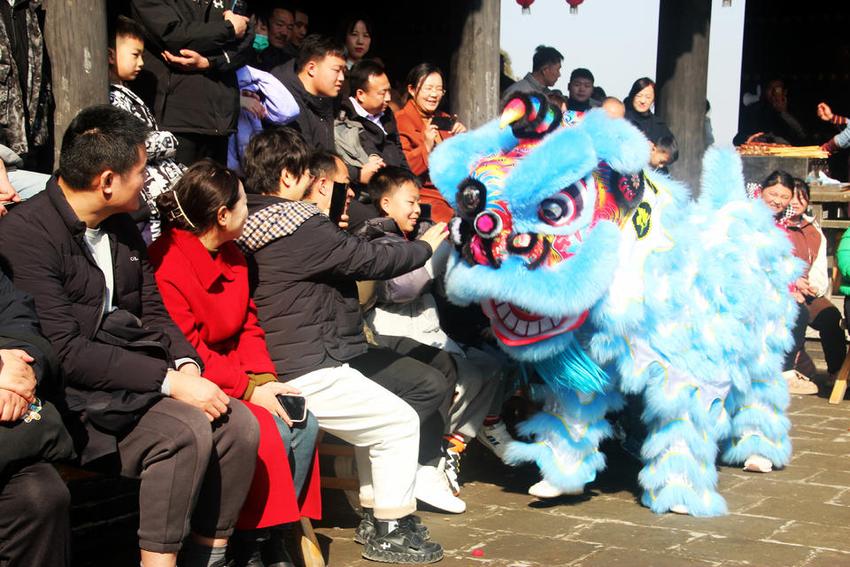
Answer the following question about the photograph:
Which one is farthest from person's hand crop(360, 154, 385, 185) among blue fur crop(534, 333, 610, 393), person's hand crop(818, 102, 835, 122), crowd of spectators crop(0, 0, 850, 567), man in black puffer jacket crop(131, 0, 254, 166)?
person's hand crop(818, 102, 835, 122)

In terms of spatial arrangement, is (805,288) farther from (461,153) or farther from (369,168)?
(461,153)

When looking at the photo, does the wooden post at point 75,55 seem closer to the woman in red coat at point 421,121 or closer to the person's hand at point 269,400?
the person's hand at point 269,400

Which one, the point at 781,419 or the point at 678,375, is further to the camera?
the point at 781,419

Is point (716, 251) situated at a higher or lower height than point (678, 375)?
higher

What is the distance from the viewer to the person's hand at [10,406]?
3.20 m

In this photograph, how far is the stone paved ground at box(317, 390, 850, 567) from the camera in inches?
178

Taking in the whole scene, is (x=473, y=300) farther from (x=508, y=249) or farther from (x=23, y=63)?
(x=23, y=63)

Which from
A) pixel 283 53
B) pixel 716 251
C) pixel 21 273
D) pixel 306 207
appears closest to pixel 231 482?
pixel 21 273

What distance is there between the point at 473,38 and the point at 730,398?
298cm

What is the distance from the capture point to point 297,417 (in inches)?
166

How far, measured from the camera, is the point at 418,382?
4898 mm

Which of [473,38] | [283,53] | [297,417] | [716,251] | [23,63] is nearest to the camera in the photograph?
[297,417]

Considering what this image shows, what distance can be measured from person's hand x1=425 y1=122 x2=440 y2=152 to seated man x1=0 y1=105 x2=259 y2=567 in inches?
121

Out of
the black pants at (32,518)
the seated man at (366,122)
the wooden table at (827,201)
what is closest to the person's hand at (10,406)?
the black pants at (32,518)
